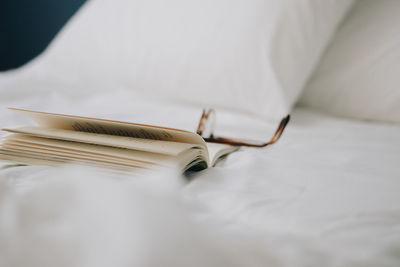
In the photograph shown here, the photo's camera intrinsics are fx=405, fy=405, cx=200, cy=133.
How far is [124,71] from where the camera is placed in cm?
101

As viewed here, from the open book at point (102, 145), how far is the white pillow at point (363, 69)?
1.42ft

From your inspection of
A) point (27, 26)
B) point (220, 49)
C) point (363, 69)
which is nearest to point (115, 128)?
point (220, 49)

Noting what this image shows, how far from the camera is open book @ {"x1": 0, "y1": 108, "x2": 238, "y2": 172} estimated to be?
1.44ft

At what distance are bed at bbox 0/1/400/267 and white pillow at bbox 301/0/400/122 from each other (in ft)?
0.32

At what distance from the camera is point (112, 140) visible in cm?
45

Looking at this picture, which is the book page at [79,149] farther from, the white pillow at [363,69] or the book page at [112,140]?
the white pillow at [363,69]

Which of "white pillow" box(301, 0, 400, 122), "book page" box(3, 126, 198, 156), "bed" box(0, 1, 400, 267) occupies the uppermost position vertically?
"white pillow" box(301, 0, 400, 122)

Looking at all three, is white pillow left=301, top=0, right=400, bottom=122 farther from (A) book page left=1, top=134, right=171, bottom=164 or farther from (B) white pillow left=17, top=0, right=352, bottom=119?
(A) book page left=1, top=134, right=171, bottom=164

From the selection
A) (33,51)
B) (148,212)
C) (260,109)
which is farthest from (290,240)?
(33,51)

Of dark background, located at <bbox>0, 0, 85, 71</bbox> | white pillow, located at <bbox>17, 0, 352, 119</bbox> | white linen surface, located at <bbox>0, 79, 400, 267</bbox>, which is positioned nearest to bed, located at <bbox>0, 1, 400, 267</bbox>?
white linen surface, located at <bbox>0, 79, 400, 267</bbox>

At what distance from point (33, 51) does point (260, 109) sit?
1.51 m

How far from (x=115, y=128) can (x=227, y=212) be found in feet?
0.58

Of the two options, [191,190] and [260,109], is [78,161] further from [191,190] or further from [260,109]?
[260,109]

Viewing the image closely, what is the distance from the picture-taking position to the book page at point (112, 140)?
0.44m
